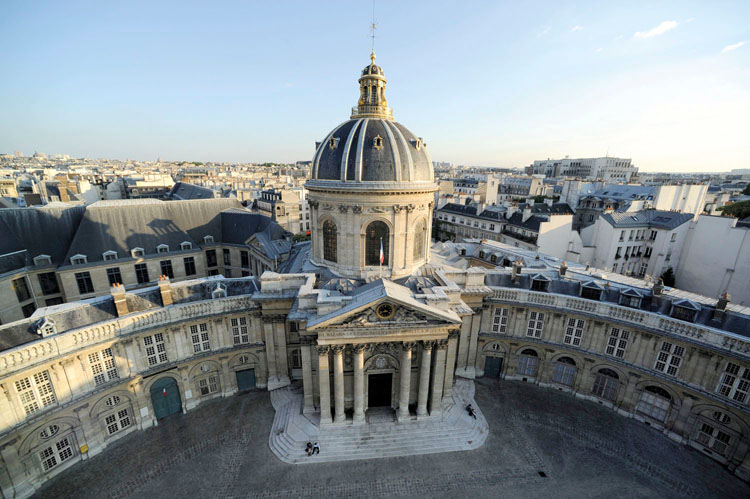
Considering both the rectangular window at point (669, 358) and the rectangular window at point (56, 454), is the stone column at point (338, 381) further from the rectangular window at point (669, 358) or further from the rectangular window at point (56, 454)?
the rectangular window at point (669, 358)

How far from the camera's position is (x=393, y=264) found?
1198 inches

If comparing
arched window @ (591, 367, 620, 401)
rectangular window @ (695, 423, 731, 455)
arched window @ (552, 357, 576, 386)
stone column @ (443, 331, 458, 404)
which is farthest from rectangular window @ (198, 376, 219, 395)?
rectangular window @ (695, 423, 731, 455)

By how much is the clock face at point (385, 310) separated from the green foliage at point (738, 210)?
8342 cm

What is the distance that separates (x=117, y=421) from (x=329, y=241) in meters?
21.9

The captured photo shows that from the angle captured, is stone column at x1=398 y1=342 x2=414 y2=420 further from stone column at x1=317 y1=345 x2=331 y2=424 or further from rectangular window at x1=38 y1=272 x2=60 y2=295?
rectangular window at x1=38 y1=272 x2=60 y2=295

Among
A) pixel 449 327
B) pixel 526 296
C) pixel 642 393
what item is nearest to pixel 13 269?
pixel 449 327

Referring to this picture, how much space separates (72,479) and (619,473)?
37.8 m

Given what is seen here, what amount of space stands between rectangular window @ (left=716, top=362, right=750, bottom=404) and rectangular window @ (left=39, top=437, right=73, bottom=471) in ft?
152

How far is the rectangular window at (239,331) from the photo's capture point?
28947mm

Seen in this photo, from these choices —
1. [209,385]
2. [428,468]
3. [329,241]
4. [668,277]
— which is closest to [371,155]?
[329,241]

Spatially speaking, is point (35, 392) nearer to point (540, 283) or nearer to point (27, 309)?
point (27, 309)

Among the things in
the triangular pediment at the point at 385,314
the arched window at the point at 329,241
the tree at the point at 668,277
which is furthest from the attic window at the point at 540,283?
the tree at the point at 668,277

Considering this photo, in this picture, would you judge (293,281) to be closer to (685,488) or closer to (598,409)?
(598,409)

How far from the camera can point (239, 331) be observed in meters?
29.2
